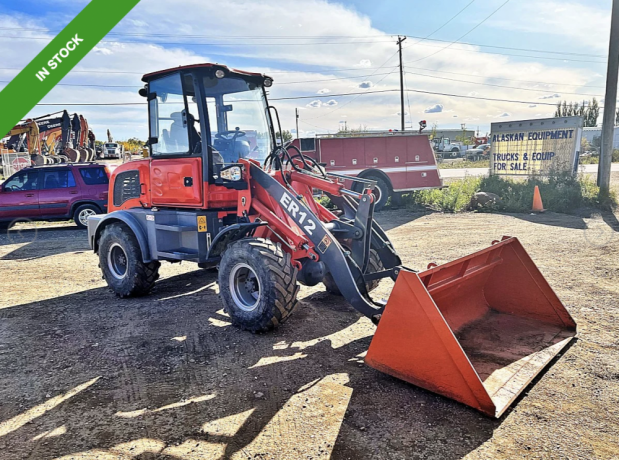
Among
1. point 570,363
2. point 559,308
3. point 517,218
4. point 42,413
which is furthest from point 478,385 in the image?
point 517,218

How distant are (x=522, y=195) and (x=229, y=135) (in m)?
11.6

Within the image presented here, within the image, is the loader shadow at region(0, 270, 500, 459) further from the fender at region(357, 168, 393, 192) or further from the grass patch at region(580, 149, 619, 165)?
the grass patch at region(580, 149, 619, 165)

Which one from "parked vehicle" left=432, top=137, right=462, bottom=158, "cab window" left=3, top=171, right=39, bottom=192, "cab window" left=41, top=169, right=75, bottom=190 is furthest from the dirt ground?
"parked vehicle" left=432, top=137, right=462, bottom=158

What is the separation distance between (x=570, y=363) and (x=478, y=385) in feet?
4.37

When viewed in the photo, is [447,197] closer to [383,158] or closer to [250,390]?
[383,158]

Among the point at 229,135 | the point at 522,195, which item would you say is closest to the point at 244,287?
the point at 229,135

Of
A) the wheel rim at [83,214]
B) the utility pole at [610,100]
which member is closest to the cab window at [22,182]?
the wheel rim at [83,214]

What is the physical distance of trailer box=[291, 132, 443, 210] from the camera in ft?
48.1

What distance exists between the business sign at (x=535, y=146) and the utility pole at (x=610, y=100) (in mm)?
874

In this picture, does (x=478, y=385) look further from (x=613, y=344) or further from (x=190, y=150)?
(x=190, y=150)

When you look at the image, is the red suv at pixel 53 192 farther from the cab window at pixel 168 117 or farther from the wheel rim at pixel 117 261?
the cab window at pixel 168 117

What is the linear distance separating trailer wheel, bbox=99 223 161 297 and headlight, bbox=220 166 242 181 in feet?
6.58

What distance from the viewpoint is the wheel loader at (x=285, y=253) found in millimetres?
3795

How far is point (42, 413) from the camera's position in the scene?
3.73 meters
